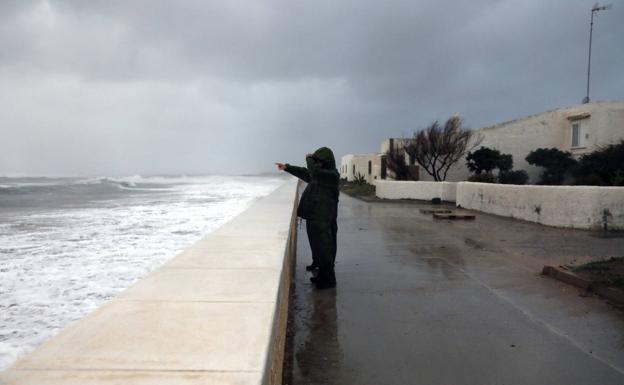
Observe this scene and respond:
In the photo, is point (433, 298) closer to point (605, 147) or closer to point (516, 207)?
point (516, 207)

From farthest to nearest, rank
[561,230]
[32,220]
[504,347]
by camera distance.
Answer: [32,220] < [561,230] < [504,347]

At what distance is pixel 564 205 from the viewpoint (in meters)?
10.9

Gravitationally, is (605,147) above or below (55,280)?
above

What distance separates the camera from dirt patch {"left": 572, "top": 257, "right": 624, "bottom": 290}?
5043 millimetres

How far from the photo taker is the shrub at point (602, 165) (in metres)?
17.5

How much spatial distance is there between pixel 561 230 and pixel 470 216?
2.91 m

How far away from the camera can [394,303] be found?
471 centimetres

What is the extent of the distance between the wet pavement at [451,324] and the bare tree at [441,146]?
55.3ft

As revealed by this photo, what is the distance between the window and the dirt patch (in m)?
19.2

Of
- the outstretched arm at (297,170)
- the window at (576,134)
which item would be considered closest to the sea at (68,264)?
the outstretched arm at (297,170)

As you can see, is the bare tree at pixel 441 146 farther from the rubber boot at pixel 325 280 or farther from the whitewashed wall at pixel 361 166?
the rubber boot at pixel 325 280

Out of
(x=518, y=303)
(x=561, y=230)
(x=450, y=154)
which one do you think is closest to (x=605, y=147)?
(x=450, y=154)

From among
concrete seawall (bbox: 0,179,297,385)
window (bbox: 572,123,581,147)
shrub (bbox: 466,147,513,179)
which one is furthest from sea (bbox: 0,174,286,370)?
window (bbox: 572,123,581,147)

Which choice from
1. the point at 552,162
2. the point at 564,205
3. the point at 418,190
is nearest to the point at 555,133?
the point at 552,162
